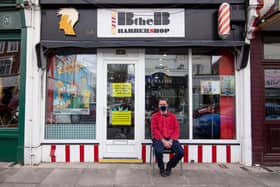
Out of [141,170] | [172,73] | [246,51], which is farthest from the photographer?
[172,73]

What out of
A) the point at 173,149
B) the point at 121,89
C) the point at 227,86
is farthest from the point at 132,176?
the point at 227,86

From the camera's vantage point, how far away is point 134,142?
6.81 meters

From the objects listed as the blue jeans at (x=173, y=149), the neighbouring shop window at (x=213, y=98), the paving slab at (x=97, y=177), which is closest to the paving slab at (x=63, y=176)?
the paving slab at (x=97, y=177)

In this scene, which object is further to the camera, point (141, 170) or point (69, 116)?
point (69, 116)

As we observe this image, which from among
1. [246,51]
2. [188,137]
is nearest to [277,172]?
[188,137]

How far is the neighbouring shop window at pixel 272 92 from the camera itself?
679 cm

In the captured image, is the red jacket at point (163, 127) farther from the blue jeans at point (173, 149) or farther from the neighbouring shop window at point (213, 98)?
the neighbouring shop window at point (213, 98)

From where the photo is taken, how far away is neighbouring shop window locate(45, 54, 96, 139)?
22.5ft

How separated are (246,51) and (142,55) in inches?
93.8

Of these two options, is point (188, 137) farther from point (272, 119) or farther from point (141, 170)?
point (272, 119)

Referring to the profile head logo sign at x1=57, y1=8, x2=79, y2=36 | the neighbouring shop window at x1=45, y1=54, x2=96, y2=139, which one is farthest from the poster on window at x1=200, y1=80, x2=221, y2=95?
the profile head logo sign at x1=57, y1=8, x2=79, y2=36

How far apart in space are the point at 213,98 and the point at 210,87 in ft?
0.90

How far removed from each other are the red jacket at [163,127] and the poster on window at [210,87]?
1.40 m

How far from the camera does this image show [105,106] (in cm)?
685
